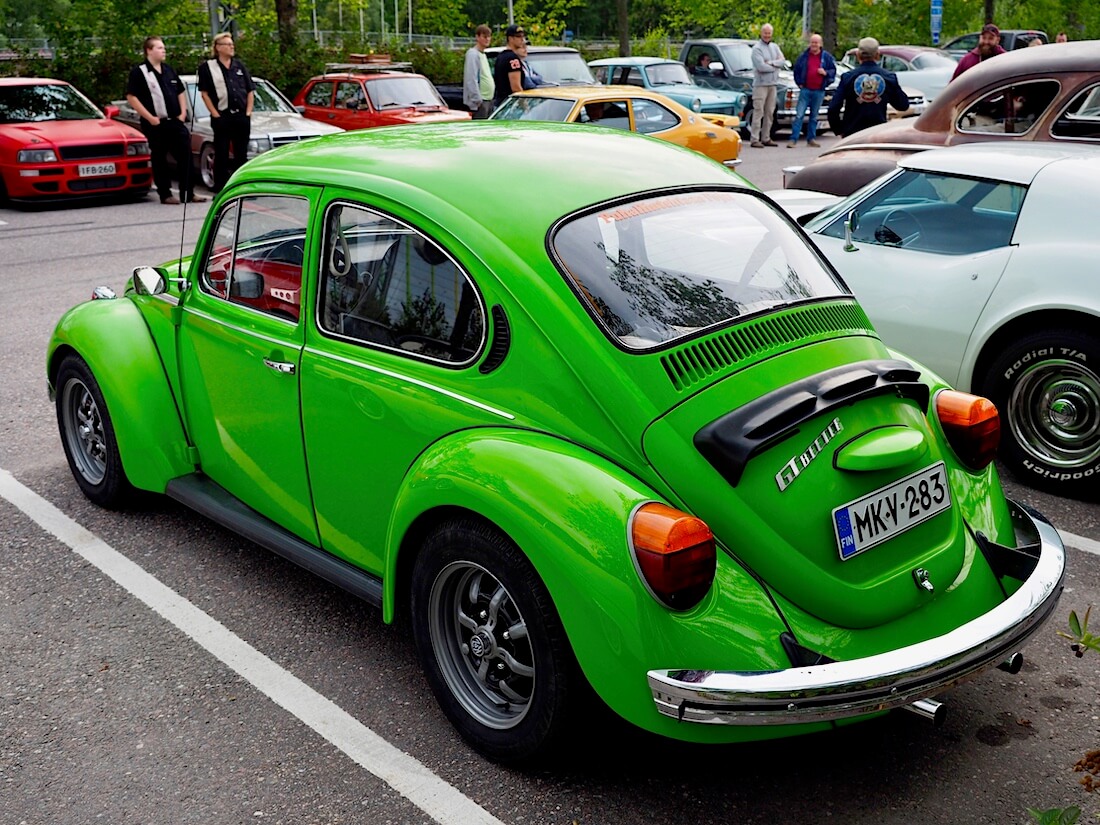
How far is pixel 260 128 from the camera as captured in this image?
15086mm

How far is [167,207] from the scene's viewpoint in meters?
14.4

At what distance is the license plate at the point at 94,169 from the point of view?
544 inches

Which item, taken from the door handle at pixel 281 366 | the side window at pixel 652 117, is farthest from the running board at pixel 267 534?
the side window at pixel 652 117

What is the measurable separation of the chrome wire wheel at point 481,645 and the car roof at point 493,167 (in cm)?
106

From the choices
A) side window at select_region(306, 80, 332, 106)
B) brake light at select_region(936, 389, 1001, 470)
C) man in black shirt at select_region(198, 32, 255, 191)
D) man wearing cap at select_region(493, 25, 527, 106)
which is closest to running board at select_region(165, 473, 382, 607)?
brake light at select_region(936, 389, 1001, 470)

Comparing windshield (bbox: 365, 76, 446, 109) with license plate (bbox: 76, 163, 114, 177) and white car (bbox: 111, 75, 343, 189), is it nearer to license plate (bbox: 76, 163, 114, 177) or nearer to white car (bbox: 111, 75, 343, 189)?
white car (bbox: 111, 75, 343, 189)

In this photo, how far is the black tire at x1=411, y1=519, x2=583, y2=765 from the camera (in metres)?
3.06

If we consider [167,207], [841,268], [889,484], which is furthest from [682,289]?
[167,207]

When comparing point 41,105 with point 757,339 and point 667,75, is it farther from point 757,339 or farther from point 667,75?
point 757,339

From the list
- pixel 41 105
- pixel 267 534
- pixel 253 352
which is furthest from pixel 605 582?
pixel 41 105

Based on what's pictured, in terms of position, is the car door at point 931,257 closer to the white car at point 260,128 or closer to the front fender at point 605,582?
the front fender at point 605,582

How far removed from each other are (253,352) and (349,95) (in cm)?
1409

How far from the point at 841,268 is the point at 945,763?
10.5 ft

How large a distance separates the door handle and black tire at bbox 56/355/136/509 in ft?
3.92
